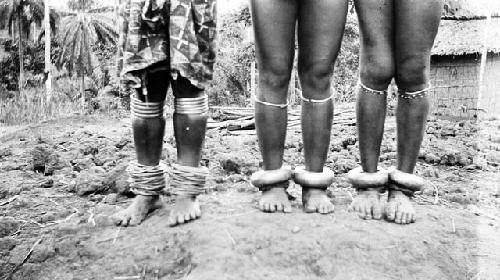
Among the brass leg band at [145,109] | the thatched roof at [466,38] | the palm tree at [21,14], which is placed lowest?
the brass leg band at [145,109]

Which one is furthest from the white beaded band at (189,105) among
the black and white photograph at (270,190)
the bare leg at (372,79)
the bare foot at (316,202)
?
the bare leg at (372,79)

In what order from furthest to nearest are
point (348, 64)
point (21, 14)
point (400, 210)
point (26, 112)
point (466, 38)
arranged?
point (21, 14) < point (348, 64) < point (466, 38) < point (26, 112) < point (400, 210)

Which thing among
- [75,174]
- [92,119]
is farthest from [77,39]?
[75,174]

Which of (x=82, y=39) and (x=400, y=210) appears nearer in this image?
(x=400, y=210)

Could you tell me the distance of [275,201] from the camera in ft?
7.48

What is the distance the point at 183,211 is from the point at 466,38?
15.5 meters

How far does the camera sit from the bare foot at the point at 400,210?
7.13ft

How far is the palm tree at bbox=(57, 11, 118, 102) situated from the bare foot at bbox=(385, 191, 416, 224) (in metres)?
23.1

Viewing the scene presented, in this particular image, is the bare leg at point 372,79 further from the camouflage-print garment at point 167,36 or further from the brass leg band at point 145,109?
the brass leg band at point 145,109

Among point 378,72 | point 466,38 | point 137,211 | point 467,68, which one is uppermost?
point 466,38

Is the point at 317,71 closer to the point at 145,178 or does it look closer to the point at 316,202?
the point at 316,202

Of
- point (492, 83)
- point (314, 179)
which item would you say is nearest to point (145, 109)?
point (314, 179)

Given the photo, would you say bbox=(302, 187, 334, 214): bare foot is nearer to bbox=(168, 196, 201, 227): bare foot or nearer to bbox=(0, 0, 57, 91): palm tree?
bbox=(168, 196, 201, 227): bare foot

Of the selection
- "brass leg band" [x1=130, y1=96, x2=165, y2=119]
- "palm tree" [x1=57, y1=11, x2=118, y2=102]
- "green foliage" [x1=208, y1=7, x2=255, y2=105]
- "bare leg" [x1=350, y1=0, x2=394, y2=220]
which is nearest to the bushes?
"palm tree" [x1=57, y1=11, x2=118, y2=102]
